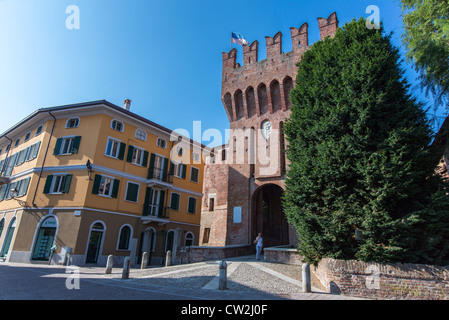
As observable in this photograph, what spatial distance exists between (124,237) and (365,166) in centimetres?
1590

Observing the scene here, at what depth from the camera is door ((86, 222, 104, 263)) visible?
16.0m

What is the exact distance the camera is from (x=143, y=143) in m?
20.8

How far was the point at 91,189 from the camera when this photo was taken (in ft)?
54.6

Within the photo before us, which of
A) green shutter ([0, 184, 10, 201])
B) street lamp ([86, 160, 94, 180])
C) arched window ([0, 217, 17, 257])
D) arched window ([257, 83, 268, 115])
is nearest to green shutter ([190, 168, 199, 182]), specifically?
arched window ([257, 83, 268, 115])

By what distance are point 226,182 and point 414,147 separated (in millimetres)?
15084

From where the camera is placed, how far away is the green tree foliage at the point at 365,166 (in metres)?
7.47

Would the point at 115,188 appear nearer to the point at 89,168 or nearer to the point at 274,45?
the point at 89,168

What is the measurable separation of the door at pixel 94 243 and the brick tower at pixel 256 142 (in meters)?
8.31

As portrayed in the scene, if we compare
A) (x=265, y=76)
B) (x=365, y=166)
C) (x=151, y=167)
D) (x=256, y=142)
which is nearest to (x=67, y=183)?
(x=151, y=167)

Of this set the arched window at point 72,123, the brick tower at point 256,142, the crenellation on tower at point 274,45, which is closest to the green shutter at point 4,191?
the arched window at point 72,123

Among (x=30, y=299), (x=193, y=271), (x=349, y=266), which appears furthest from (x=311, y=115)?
(x=30, y=299)

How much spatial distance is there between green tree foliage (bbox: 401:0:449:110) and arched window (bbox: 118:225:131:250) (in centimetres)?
1828

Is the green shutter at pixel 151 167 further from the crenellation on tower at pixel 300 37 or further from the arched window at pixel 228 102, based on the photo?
the crenellation on tower at pixel 300 37
